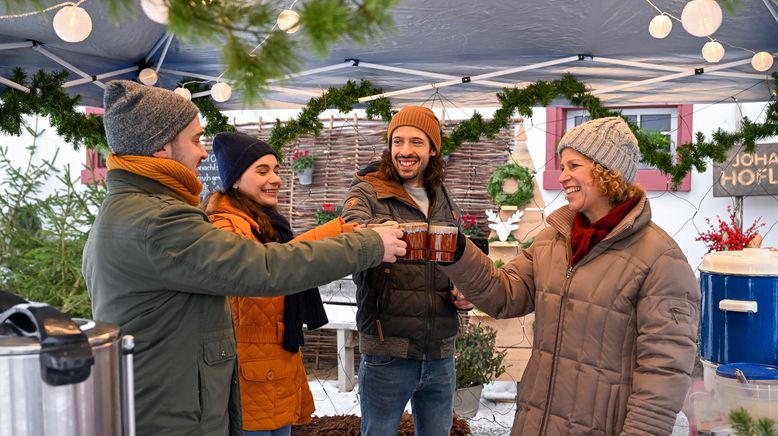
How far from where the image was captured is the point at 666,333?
1.68 metres

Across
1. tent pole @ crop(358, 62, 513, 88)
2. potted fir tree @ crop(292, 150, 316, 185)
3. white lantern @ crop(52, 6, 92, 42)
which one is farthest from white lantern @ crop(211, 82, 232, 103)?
potted fir tree @ crop(292, 150, 316, 185)

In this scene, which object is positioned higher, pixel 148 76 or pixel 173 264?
pixel 148 76

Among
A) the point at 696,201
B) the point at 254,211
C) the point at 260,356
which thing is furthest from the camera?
the point at 696,201

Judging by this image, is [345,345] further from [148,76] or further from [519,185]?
[148,76]

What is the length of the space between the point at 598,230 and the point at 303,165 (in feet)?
16.0

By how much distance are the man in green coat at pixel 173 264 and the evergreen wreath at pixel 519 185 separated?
15.0 feet

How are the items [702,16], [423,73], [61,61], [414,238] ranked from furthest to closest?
[423,73] → [61,61] → [702,16] → [414,238]

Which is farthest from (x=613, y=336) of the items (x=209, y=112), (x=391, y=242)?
(x=209, y=112)

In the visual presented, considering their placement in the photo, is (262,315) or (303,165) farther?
(303,165)

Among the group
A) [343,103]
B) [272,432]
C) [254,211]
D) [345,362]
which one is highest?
[343,103]

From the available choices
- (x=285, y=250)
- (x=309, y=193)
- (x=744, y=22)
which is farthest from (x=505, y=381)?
(x=285, y=250)

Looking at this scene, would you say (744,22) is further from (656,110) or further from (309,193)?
(309,193)

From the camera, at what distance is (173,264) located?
55.8 inches

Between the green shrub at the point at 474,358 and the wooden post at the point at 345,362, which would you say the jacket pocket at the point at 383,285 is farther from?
the wooden post at the point at 345,362
